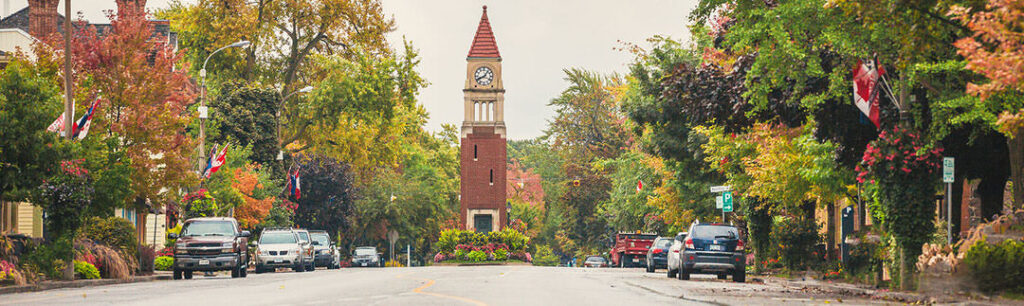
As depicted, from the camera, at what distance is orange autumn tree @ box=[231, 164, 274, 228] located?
48156 mm

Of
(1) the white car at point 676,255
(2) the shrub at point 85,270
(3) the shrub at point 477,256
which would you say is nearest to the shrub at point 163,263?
(2) the shrub at point 85,270

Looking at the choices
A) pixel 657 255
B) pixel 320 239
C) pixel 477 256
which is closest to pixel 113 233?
pixel 657 255

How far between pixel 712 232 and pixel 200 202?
18232 mm

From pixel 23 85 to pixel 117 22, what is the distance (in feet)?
30.5

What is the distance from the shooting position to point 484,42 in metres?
93.1

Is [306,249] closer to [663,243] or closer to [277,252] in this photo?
[277,252]

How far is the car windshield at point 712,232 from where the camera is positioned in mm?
31781

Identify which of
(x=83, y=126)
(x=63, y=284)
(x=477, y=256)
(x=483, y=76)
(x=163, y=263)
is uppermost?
(x=483, y=76)

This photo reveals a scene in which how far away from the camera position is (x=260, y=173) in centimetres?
5419

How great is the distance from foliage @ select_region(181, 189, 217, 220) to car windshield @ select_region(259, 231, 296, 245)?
2015mm

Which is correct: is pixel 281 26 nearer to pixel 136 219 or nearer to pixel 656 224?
pixel 136 219

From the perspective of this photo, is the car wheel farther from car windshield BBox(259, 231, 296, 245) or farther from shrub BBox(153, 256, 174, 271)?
shrub BBox(153, 256, 174, 271)

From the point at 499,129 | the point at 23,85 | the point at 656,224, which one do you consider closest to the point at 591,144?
the point at 499,129

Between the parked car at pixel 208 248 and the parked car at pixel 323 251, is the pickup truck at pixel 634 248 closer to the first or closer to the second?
the parked car at pixel 323 251
